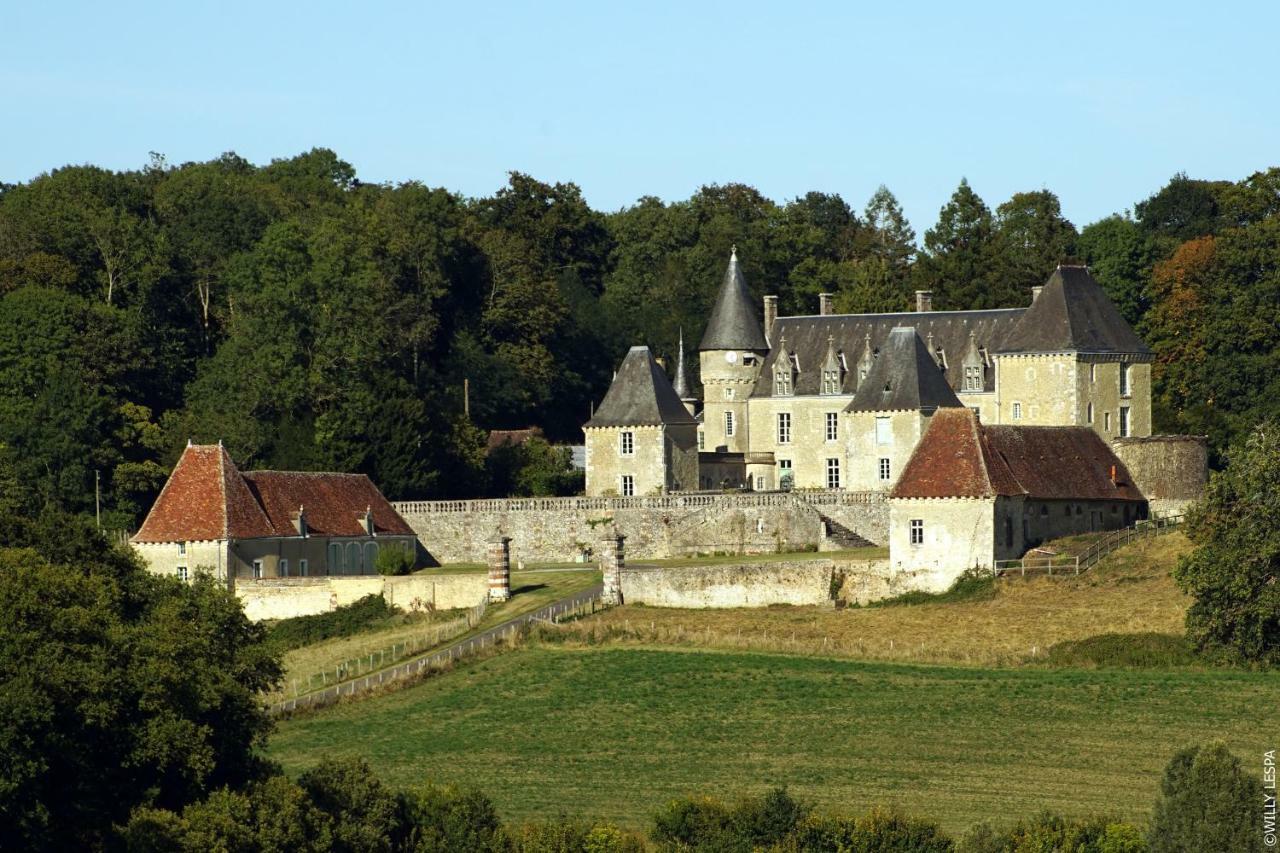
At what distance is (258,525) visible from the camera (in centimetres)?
6122

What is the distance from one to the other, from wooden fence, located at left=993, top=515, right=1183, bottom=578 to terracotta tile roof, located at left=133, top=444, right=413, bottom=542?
671 inches

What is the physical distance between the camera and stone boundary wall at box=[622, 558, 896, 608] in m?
55.2

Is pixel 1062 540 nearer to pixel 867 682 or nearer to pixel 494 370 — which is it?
pixel 867 682

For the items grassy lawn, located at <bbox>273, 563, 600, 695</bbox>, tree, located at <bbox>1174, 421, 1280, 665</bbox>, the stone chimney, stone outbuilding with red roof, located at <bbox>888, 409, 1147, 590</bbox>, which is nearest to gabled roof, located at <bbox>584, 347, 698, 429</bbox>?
the stone chimney

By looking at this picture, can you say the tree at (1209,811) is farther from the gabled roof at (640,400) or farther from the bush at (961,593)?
the gabled roof at (640,400)

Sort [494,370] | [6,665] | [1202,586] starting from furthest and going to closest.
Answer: [494,370]
[1202,586]
[6,665]

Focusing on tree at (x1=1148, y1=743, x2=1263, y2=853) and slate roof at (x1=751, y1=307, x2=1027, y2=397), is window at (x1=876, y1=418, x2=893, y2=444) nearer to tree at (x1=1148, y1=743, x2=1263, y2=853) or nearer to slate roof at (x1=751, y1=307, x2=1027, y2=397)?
slate roof at (x1=751, y1=307, x2=1027, y2=397)

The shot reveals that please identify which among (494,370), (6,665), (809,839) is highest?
(494,370)

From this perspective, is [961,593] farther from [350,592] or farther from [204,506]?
[204,506]

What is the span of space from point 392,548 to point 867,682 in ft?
58.7

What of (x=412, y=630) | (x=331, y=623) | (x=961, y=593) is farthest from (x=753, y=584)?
(x=331, y=623)

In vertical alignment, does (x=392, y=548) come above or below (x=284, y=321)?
below

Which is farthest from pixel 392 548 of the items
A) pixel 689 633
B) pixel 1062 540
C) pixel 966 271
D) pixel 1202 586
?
pixel 966 271

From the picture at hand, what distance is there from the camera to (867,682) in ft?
154
